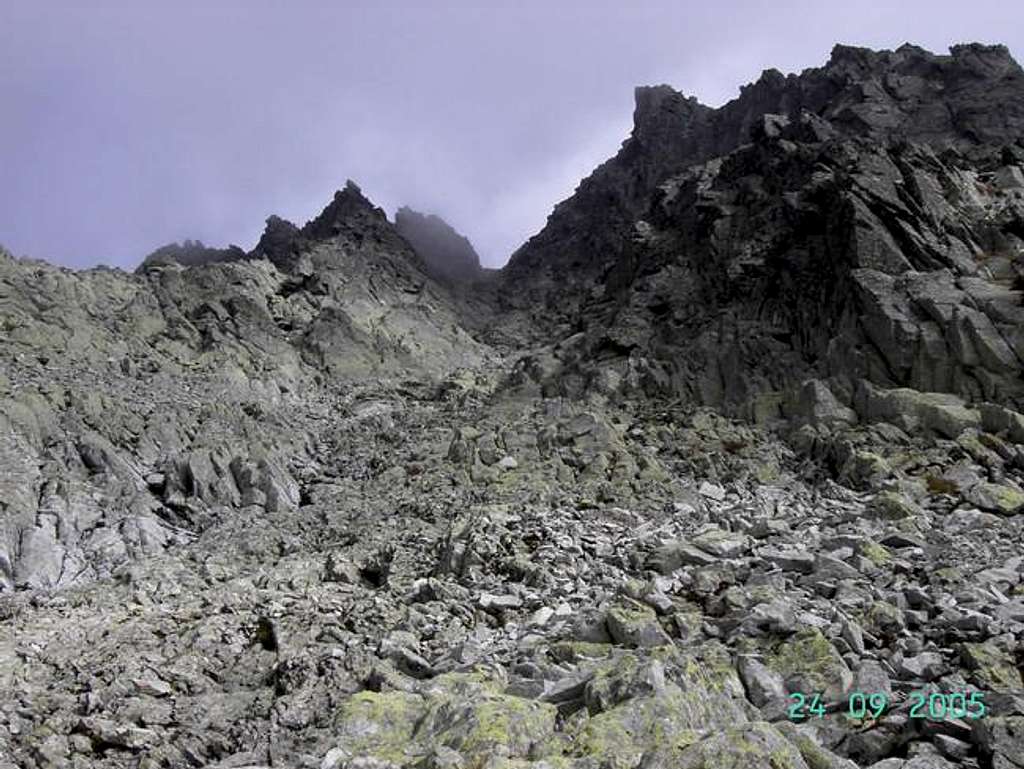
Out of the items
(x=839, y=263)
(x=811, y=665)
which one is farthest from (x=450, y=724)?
(x=839, y=263)

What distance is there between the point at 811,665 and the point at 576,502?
14119mm

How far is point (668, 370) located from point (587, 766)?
31335mm

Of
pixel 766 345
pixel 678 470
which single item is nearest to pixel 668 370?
pixel 766 345

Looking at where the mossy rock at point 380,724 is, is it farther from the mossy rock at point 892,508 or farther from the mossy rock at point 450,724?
the mossy rock at point 892,508

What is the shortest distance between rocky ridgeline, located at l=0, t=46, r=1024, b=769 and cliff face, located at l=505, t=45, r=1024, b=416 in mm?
215

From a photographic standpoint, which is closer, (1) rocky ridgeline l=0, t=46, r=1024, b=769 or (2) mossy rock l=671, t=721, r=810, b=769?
(2) mossy rock l=671, t=721, r=810, b=769

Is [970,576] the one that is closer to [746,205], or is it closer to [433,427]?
[433,427]

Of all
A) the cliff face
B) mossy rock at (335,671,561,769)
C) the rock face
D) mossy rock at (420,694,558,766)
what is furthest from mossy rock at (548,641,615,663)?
the rock face

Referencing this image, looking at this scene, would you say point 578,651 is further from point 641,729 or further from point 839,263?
point 839,263

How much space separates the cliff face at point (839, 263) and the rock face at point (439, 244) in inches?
1581

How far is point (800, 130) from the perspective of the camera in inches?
2250

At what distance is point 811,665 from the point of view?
37.9 ft

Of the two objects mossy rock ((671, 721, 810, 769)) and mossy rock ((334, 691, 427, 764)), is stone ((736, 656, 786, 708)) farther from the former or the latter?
mossy rock ((334, 691, 427, 764))

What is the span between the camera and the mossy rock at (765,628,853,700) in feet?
36.0
